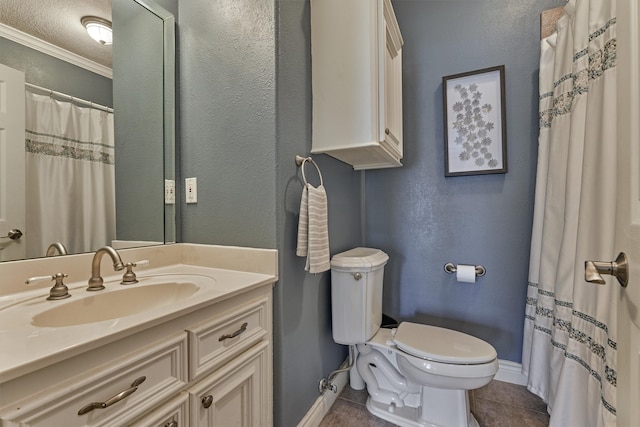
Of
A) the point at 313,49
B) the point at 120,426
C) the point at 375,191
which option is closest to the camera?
the point at 120,426

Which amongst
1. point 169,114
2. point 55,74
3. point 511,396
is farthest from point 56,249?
point 511,396

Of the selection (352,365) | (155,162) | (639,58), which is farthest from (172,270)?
(639,58)

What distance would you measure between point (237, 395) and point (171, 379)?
0.28 m

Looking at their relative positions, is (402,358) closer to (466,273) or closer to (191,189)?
(466,273)

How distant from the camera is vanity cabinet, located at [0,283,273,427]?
47 cm

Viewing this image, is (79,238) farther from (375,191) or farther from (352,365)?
(375,191)

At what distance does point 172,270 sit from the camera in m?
1.18

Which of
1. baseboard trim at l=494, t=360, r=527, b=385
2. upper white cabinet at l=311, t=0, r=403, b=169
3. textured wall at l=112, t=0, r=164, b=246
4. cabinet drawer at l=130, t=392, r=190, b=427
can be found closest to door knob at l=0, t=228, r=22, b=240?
textured wall at l=112, t=0, r=164, b=246

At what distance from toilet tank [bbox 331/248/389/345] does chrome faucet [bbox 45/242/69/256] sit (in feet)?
3.47

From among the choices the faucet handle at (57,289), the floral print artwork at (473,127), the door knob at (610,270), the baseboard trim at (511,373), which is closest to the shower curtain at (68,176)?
the faucet handle at (57,289)

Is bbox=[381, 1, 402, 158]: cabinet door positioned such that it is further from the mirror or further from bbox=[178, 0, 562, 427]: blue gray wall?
the mirror

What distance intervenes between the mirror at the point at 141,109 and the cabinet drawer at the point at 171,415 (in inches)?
27.6

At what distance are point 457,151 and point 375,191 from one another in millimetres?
579

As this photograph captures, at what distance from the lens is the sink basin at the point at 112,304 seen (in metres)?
0.74
